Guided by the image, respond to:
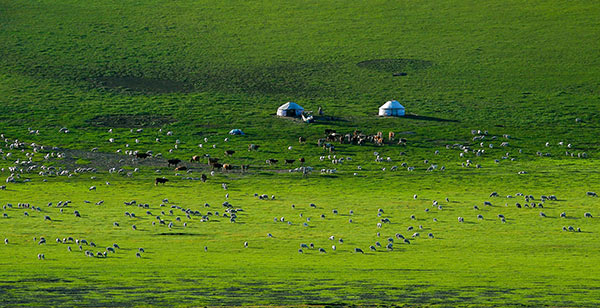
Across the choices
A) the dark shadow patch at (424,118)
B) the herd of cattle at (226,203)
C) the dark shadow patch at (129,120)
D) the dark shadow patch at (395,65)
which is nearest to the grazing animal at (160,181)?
the herd of cattle at (226,203)

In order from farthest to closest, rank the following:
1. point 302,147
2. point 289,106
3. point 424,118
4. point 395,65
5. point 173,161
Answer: point 395,65
point 289,106
point 424,118
point 302,147
point 173,161

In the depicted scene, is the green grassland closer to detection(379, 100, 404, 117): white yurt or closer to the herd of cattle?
the herd of cattle

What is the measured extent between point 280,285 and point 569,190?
30653mm

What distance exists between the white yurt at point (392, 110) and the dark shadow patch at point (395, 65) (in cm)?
1812

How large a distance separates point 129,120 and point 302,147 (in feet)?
67.9

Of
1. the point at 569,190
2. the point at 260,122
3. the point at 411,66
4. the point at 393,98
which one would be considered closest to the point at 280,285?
the point at 569,190

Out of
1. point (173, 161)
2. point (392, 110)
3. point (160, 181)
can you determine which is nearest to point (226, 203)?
point (160, 181)

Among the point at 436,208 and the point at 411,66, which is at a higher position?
the point at 411,66

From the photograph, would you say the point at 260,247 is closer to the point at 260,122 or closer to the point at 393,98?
the point at 260,122

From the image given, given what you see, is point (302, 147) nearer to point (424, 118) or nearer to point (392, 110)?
point (392, 110)

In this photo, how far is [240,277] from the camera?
104 feet

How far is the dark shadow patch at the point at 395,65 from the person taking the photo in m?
104

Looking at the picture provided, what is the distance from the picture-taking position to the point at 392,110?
8506 centimetres

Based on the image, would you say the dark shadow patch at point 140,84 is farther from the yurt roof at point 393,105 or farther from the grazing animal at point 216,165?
the grazing animal at point 216,165
